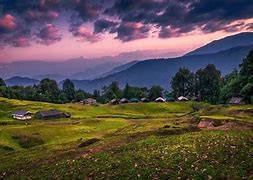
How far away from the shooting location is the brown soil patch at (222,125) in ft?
173

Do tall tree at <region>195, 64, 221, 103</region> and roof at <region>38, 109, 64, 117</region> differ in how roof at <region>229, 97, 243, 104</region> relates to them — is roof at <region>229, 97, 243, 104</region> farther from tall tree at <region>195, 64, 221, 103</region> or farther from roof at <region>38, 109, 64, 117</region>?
roof at <region>38, 109, 64, 117</region>

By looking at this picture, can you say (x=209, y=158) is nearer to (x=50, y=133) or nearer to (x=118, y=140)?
(x=118, y=140)

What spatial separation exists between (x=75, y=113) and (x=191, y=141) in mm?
104452

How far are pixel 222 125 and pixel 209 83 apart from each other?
4995 inches

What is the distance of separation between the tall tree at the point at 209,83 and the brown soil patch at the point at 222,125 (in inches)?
4289

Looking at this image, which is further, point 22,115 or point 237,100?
point 22,115

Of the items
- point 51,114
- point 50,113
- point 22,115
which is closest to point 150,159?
point 51,114

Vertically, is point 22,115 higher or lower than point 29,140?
higher

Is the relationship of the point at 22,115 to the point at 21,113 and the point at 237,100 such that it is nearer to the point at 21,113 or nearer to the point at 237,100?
the point at 21,113

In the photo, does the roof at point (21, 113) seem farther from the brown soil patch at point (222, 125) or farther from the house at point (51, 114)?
the brown soil patch at point (222, 125)

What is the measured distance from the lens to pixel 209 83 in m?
181

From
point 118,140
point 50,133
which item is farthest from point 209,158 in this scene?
point 50,133

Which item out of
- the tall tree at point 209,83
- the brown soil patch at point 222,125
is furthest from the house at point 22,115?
the brown soil patch at point 222,125

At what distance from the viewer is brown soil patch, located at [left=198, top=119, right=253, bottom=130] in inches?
2080
